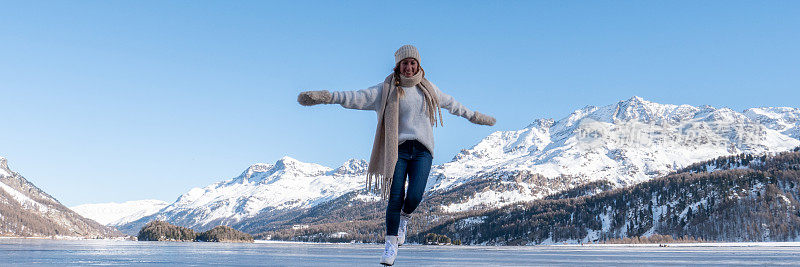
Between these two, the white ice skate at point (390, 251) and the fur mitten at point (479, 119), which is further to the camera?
the fur mitten at point (479, 119)

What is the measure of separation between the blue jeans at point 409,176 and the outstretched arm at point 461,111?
1266 mm

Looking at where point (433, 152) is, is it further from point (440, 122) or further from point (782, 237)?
point (782, 237)

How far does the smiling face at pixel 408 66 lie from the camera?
411 inches

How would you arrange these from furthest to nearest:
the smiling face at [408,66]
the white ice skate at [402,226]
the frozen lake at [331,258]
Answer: the frozen lake at [331,258] < the white ice skate at [402,226] < the smiling face at [408,66]

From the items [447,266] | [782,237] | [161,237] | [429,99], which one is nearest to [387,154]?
[429,99]

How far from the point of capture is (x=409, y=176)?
34.0ft

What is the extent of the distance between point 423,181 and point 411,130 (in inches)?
35.6

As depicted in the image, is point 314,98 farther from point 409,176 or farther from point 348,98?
point 409,176

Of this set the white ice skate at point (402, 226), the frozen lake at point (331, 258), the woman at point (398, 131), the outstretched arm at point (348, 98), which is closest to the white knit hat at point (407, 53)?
the woman at point (398, 131)

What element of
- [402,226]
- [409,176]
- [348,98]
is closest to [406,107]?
[348,98]

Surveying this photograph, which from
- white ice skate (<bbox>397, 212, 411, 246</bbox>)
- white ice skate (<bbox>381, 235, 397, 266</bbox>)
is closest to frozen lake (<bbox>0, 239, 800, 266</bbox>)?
white ice skate (<bbox>397, 212, 411, 246</bbox>)

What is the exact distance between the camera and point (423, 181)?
1039 centimetres

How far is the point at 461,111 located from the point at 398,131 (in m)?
1.81

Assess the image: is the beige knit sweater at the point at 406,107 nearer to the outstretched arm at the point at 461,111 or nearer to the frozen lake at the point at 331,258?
the outstretched arm at the point at 461,111
